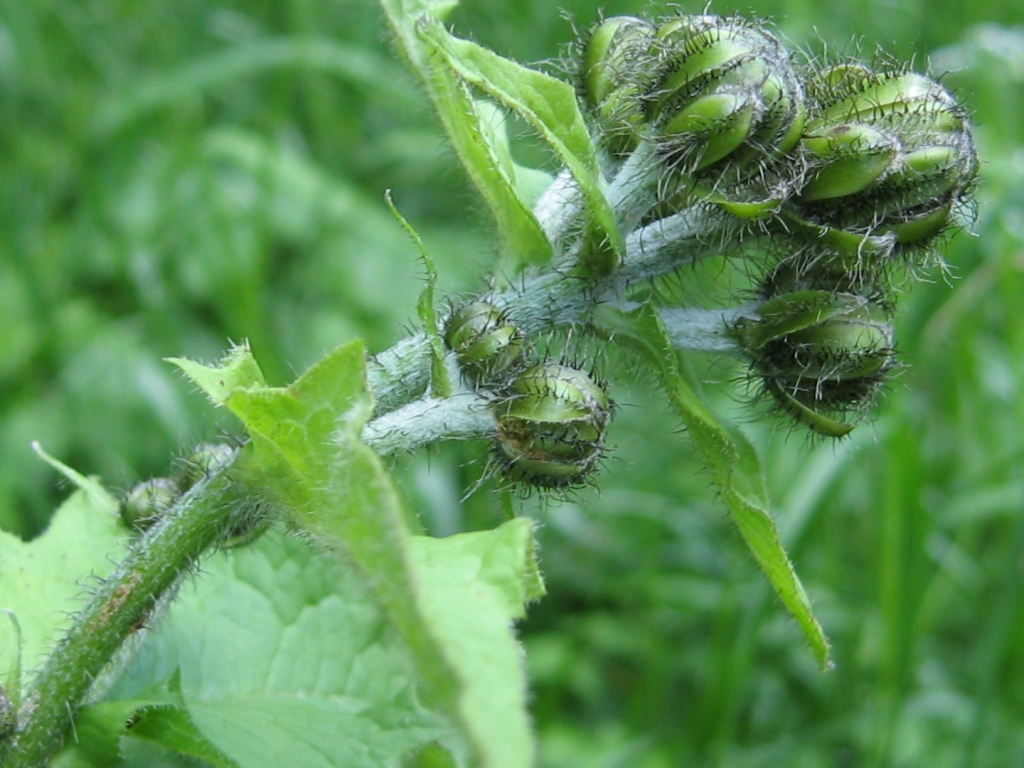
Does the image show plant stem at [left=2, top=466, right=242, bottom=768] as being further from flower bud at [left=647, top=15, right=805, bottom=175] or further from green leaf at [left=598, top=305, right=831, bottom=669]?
flower bud at [left=647, top=15, right=805, bottom=175]

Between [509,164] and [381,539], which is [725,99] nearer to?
[509,164]

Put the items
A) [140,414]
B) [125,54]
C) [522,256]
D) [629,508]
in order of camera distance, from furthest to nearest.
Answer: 1. [125,54]
2. [140,414]
3. [629,508]
4. [522,256]

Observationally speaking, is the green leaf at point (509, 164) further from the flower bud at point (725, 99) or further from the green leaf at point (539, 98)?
the flower bud at point (725, 99)

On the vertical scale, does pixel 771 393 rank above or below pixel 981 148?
below

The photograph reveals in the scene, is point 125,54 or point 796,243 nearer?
point 796,243

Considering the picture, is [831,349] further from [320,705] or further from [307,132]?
[307,132]

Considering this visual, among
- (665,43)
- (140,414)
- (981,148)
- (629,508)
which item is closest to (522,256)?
(665,43)

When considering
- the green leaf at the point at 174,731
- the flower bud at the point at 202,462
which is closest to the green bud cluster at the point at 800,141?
the flower bud at the point at 202,462
